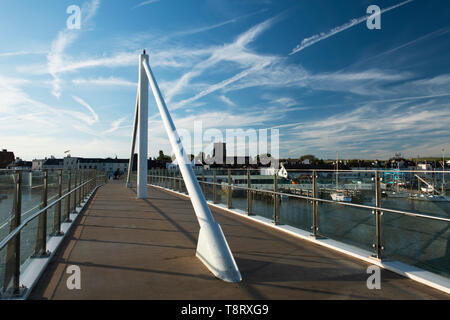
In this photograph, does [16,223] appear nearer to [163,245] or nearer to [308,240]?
[163,245]

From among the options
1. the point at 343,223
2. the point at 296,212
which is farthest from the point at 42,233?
the point at 343,223

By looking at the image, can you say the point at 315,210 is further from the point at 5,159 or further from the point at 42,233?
the point at 5,159

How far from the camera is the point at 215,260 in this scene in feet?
11.5

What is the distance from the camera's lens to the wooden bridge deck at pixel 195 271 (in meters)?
2.95

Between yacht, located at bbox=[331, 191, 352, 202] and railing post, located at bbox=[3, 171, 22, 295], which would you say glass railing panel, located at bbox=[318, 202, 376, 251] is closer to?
yacht, located at bbox=[331, 191, 352, 202]

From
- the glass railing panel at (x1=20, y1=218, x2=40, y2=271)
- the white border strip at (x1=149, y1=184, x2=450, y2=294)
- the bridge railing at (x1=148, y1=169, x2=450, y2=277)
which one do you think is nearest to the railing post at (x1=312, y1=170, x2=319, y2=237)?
the bridge railing at (x1=148, y1=169, x2=450, y2=277)

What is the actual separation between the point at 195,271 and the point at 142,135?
35.4ft

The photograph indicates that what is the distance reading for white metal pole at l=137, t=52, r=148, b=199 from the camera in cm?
1303

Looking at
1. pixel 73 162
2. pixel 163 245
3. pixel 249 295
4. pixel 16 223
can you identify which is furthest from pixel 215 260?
pixel 73 162

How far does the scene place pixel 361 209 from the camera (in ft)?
15.9

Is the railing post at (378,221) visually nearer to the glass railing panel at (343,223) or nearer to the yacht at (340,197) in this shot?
the yacht at (340,197)

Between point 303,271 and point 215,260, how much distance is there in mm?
1031

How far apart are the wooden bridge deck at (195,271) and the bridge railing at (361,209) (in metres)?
0.59

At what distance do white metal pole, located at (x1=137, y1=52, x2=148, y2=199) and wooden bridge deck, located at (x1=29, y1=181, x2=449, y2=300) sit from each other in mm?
7086
